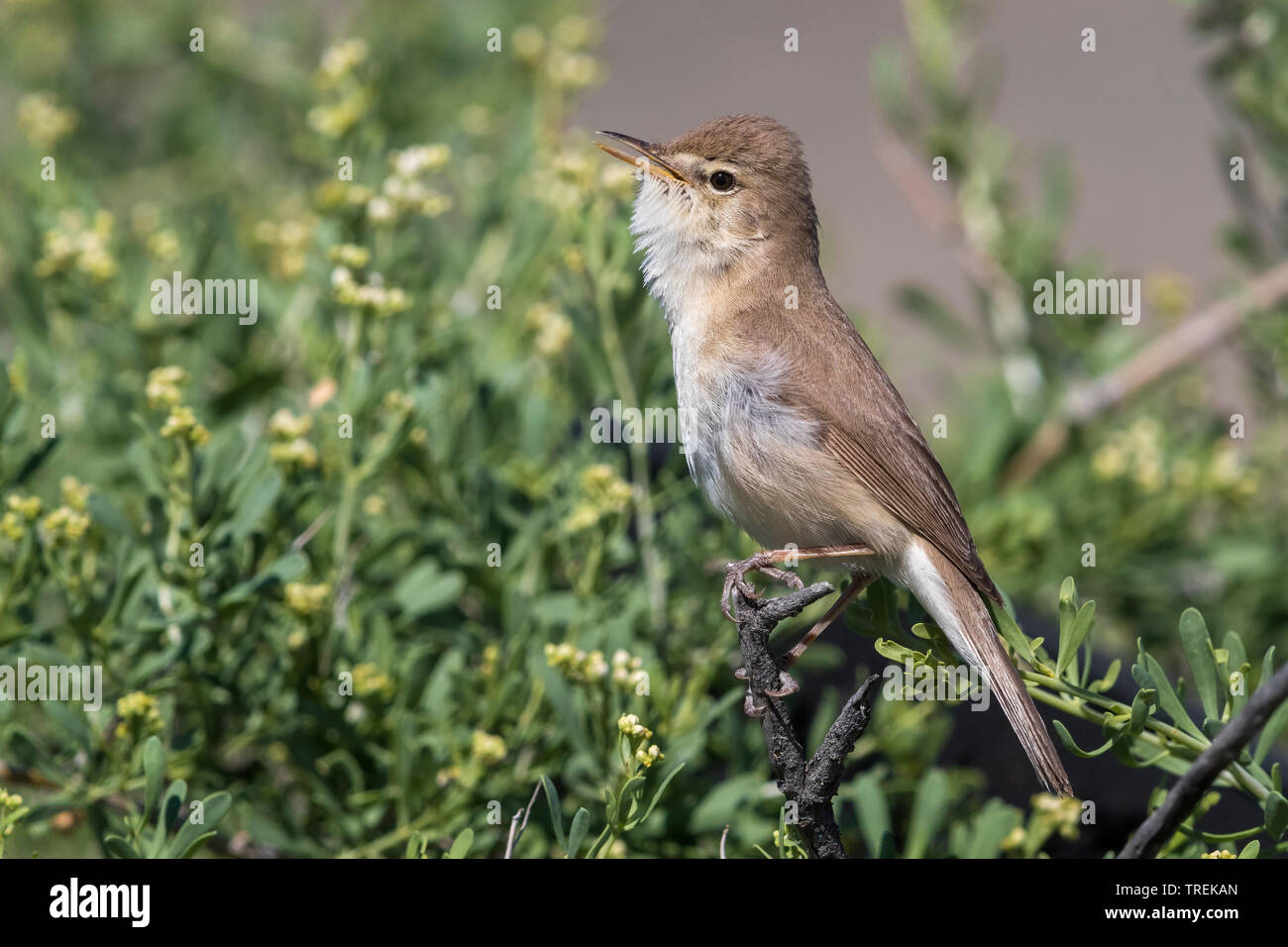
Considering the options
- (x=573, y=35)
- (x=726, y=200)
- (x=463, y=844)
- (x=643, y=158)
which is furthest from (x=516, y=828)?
(x=573, y=35)

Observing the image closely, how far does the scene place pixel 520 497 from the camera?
2900 millimetres

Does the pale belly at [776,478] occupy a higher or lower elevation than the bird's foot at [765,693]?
higher

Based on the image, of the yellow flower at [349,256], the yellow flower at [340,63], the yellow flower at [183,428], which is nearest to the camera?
the yellow flower at [183,428]

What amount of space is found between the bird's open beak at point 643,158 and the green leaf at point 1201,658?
1.56m

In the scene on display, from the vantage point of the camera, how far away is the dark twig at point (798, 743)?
5.89ft

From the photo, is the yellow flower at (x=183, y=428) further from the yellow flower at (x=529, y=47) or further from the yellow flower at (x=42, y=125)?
the yellow flower at (x=529, y=47)

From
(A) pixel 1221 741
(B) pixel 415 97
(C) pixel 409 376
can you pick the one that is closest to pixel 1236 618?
(A) pixel 1221 741

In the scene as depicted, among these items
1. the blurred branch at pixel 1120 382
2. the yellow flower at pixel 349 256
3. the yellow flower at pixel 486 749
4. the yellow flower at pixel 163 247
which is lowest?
the yellow flower at pixel 486 749

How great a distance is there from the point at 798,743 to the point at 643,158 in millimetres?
1560

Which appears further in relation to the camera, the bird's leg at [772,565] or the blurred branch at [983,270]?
the blurred branch at [983,270]
